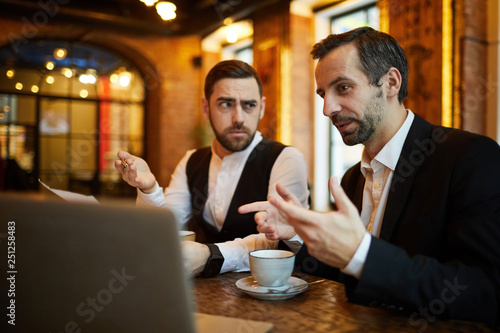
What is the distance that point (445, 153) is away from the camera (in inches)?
43.4

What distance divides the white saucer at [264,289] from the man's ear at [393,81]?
707 millimetres

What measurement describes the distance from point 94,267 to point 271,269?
20.8 inches

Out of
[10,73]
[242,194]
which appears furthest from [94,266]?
[10,73]

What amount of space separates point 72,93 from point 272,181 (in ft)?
21.3

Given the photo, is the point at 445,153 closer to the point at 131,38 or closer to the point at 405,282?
the point at 405,282

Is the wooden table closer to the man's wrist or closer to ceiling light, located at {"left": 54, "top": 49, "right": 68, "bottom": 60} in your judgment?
the man's wrist

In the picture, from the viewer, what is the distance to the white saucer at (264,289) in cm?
94

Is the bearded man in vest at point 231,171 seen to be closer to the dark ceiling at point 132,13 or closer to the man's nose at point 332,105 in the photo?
the man's nose at point 332,105

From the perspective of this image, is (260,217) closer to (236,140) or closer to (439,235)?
(439,235)

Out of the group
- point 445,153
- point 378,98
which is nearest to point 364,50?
point 378,98

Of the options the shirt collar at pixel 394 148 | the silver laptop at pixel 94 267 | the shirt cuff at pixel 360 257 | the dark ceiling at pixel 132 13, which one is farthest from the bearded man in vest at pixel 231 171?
the dark ceiling at pixel 132 13

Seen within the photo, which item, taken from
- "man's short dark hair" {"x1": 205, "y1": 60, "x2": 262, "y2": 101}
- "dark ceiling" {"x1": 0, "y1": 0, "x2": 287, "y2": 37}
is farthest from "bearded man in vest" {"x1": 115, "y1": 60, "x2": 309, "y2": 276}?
"dark ceiling" {"x1": 0, "y1": 0, "x2": 287, "y2": 37}

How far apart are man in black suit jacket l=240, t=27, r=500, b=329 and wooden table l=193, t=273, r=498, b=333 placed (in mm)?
27

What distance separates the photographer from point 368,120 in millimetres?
1276
